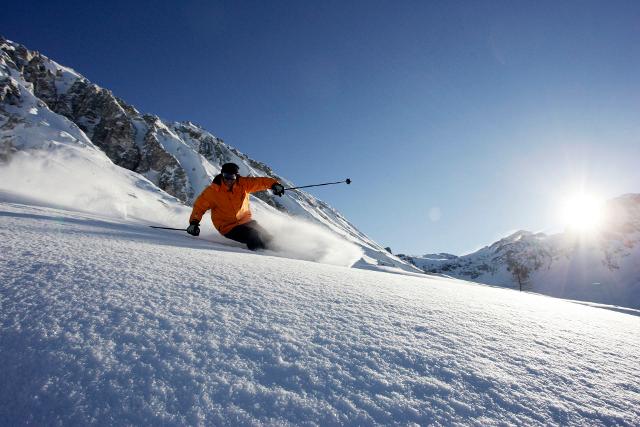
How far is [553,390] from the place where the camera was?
1.26 meters

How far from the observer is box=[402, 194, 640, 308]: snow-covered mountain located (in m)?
87.6

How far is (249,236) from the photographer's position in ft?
24.1

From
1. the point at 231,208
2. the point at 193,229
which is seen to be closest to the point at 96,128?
the point at 231,208

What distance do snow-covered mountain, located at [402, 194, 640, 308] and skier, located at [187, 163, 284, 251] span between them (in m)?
101

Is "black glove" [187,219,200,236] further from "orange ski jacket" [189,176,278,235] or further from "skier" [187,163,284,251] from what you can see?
"orange ski jacket" [189,176,278,235]

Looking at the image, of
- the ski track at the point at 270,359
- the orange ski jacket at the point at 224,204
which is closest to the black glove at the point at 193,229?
the orange ski jacket at the point at 224,204

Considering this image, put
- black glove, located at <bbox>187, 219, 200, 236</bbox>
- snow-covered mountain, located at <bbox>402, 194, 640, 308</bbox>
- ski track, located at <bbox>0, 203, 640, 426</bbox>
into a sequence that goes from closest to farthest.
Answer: ski track, located at <bbox>0, 203, 640, 426</bbox>, black glove, located at <bbox>187, 219, 200, 236</bbox>, snow-covered mountain, located at <bbox>402, 194, 640, 308</bbox>

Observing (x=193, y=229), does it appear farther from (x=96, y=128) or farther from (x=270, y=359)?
(x=96, y=128)

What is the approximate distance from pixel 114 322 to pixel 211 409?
76 centimetres

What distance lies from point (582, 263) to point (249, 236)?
4963 inches

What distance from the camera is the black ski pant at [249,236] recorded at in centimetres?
729

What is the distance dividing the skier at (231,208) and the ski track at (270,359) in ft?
16.7

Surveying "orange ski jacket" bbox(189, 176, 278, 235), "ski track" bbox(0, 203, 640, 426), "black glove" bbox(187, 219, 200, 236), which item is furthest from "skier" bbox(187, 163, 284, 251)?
"ski track" bbox(0, 203, 640, 426)

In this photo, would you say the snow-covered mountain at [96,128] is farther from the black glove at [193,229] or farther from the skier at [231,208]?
the black glove at [193,229]
